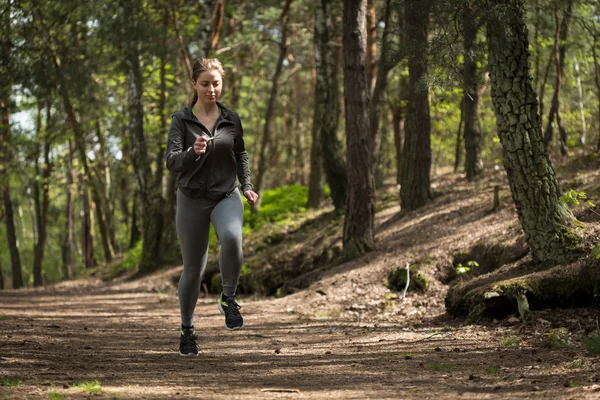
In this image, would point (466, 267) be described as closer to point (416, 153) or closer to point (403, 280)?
point (403, 280)

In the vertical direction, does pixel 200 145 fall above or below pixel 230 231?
above

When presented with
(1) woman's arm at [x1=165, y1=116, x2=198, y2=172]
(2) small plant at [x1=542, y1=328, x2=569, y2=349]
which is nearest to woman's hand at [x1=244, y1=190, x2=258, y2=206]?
(1) woman's arm at [x1=165, y1=116, x2=198, y2=172]

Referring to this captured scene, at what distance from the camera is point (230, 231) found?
17.9 ft

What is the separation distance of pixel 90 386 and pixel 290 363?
194cm

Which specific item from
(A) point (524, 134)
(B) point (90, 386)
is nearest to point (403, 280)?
(A) point (524, 134)

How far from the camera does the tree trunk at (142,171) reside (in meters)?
18.9

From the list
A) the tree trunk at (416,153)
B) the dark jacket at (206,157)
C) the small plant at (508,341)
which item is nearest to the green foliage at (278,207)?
the tree trunk at (416,153)

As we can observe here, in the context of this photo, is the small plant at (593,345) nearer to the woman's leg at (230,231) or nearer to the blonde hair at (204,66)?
the woman's leg at (230,231)

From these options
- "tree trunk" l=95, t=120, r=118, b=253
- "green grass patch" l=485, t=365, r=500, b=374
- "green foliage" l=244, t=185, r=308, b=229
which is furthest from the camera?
"tree trunk" l=95, t=120, r=118, b=253

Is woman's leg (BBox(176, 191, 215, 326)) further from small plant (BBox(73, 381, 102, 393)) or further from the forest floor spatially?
small plant (BBox(73, 381, 102, 393))

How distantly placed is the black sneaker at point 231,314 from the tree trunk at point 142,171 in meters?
13.9

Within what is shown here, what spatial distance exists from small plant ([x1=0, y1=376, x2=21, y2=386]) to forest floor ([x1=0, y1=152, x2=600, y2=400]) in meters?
0.02

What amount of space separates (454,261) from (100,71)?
1377 centimetres

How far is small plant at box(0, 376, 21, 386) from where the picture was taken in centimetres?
432
